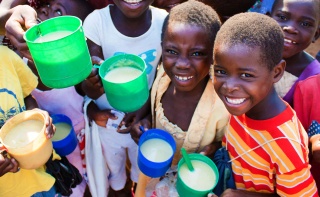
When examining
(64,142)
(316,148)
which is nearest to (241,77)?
(316,148)

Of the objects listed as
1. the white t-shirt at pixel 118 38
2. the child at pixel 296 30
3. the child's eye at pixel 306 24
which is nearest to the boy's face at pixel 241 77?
the child at pixel 296 30

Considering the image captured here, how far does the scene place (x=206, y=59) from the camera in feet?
5.54

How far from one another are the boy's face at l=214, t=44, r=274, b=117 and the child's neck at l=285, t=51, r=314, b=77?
1.76 ft

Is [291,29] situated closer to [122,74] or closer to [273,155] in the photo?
[273,155]

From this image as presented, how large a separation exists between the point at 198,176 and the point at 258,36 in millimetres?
758

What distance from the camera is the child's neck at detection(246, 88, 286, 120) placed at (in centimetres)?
146

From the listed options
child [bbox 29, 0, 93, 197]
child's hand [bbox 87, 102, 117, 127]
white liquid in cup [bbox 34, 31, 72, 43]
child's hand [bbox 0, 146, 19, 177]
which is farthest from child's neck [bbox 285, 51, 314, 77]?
child's hand [bbox 0, 146, 19, 177]

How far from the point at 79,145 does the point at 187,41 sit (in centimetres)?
129

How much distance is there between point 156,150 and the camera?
1790 millimetres

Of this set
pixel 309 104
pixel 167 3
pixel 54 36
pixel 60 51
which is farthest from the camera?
pixel 167 3

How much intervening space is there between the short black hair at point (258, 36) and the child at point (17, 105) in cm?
99

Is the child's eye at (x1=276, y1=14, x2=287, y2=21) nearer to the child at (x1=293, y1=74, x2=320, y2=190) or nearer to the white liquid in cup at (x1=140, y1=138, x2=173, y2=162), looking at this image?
the child at (x1=293, y1=74, x2=320, y2=190)

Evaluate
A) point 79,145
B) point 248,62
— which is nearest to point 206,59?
point 248,62

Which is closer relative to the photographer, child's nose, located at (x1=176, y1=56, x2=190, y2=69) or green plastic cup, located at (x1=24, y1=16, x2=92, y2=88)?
green plastic cup, located at (x1=24, y1=16, x2=92, y2=88)
